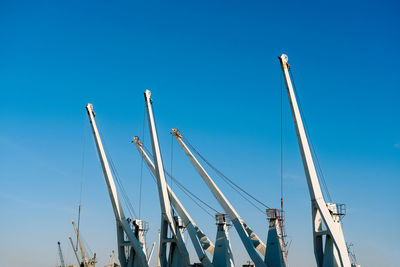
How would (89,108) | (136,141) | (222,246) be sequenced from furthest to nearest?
(136,141)
(89,108)
(222,246)

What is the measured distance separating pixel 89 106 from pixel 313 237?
32643 millimetres

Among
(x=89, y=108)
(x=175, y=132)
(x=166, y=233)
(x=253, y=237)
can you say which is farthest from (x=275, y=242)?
(x=89, y=108)

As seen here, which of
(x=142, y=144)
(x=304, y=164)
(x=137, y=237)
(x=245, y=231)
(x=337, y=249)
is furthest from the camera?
(x=142, y=144)

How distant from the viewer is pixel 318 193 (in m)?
36.5

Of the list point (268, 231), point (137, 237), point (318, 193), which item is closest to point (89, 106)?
point (137, 237)

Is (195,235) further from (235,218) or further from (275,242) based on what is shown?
(275,242)

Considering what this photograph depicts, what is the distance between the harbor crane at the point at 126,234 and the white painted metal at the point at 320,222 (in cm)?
2094

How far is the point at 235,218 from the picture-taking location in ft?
160

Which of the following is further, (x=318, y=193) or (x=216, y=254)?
(x=216, y=254)

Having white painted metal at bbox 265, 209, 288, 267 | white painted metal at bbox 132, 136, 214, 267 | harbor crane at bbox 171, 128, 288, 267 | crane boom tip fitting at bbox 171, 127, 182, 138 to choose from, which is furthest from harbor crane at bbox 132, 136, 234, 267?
crane boom tip fitting at bbox 171, 127, 182, 138

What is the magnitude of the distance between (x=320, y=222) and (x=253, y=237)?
12001 mm

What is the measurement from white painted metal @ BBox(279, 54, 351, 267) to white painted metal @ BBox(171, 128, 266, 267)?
8133 mm

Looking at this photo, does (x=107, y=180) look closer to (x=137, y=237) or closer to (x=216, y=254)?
(x=137, y=237)

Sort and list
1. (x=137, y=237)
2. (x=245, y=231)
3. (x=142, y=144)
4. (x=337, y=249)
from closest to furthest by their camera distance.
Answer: (x=337, y=249), (x=245, y=231), (x=137, y=237), (x=142, y=144)
